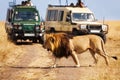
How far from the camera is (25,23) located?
26.1 meters

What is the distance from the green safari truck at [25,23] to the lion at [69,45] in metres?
11.3

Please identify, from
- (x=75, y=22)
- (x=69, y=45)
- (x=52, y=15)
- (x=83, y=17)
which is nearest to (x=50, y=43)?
(x=69, y=45)

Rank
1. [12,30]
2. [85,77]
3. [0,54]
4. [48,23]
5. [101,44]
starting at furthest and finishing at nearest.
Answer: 1. [48,23]
2. [12,30]
3. [0,54]
4. [101,44]
5. [85,77]

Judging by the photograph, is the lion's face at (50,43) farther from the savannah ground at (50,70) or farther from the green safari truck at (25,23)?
the green safari truck at (25,23)

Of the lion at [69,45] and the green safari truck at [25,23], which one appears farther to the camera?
the green safari truck at [25,23]

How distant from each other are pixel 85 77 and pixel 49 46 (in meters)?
2.03

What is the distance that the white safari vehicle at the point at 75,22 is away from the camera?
1010 inches

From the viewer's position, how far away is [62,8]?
95.1 ft

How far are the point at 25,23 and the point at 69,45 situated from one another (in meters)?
11.9

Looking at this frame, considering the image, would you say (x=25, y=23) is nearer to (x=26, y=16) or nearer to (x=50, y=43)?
(x=26, y=16)

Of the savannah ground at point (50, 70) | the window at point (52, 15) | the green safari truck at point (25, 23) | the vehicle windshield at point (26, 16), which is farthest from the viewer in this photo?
the window at point (52, 15)

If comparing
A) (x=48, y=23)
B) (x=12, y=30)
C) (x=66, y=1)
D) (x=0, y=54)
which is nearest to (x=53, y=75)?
(x=0, y=54)

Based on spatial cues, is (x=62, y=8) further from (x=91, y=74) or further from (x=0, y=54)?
(x=91, y=74)

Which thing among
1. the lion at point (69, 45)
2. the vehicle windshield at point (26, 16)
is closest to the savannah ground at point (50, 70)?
the lion at point (69, 45)
